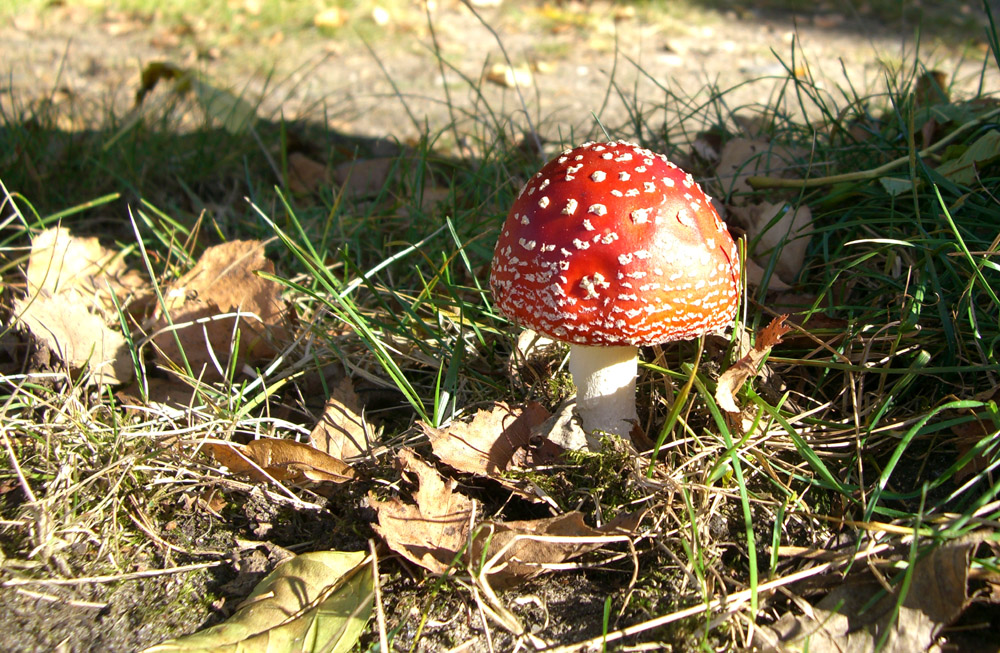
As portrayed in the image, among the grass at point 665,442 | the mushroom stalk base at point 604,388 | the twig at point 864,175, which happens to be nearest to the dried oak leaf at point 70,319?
the grass at point 665,442

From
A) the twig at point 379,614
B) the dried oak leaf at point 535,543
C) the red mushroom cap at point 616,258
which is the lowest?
the twig at point 379,614

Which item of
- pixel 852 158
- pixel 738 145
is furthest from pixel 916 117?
pixel 738 145

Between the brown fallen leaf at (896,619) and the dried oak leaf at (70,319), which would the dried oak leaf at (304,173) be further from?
the brown fallen leaf at (896,619)

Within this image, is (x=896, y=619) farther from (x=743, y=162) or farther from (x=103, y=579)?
(x=103, y=579)

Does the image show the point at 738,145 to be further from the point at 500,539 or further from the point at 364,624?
the point at 364,624

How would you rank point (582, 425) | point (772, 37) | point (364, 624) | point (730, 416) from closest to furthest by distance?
point (364, 624), point (730, 416), point (582, 425), point (772, 37)

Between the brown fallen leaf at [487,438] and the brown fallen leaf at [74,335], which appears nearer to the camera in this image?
the brown fallen leaf at [487,438]

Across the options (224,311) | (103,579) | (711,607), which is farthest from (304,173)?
(711,607)
